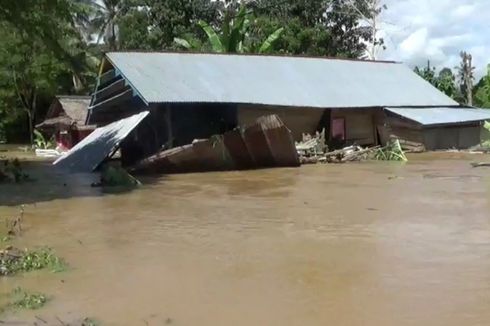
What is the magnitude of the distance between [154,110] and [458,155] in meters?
11.4

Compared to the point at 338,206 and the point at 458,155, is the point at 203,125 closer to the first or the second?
the point at 458,155

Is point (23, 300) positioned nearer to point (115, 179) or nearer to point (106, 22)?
point (115, 179)

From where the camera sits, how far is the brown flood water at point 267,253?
6.05 m

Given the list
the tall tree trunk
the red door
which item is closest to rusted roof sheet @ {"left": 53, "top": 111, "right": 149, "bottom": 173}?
the red door

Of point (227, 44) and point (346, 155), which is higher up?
point (227, 44)

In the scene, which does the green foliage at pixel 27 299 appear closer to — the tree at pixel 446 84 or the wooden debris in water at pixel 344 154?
the wooden debris in water at pixel 344 154

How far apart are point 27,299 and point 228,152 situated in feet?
47.0

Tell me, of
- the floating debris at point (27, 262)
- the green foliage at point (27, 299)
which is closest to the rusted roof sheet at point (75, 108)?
the floating debris at point (27, 262)

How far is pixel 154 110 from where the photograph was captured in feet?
75.8

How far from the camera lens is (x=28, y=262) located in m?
7.73

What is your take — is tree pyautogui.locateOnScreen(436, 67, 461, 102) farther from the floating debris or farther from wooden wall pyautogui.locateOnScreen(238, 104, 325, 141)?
the floating debris

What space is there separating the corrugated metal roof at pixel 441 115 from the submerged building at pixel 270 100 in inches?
2.2

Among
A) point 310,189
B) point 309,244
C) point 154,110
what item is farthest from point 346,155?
point 309,244

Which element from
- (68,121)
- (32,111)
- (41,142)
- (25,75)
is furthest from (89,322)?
(32,111)
